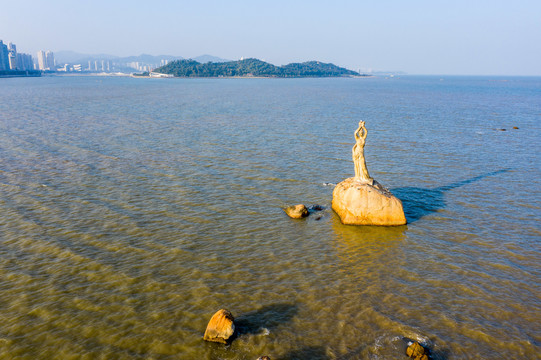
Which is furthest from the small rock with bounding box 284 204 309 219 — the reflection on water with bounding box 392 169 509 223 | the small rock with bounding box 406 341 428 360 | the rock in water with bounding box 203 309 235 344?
the small rock with bounding box 406 341 428 360

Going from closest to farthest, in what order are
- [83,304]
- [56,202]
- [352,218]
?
[83,304] → [352,218] → [56,202]

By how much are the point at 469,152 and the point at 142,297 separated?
43.7 metres

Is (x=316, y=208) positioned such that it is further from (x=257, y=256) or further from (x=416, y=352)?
(x=416, y=352)

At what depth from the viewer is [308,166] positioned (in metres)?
39.4

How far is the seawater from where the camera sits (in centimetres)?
1484

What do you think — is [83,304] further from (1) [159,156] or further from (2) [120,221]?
(1) [159,156]

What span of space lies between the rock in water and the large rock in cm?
A: 1362

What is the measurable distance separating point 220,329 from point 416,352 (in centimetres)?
750

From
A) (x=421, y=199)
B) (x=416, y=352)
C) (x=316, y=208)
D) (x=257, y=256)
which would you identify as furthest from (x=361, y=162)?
(x=416, y=352)

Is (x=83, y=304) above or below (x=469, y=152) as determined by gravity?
below

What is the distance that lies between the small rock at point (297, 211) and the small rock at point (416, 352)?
44.2ft

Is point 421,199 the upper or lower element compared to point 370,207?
lower

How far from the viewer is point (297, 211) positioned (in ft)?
87.2

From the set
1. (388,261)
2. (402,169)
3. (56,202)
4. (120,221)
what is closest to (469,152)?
(402,169)
